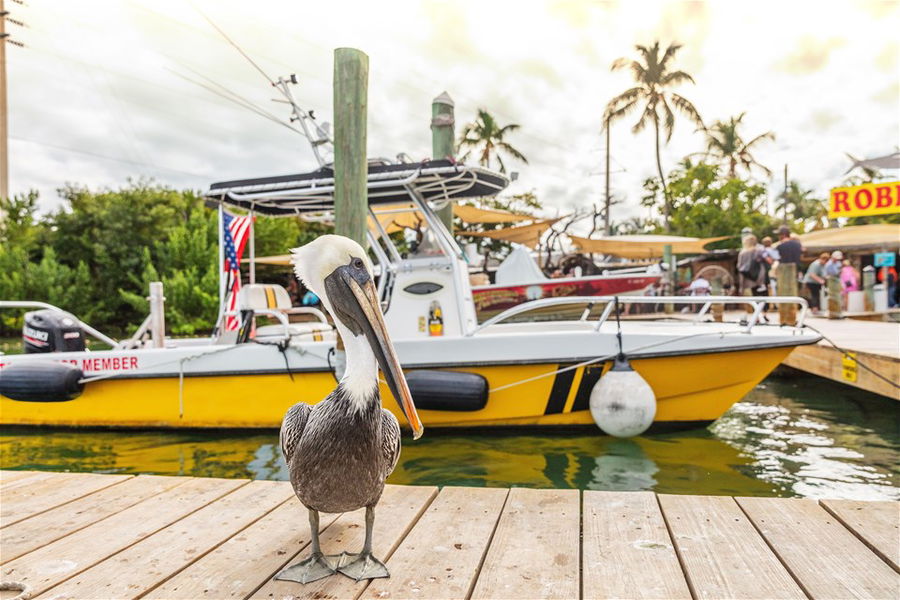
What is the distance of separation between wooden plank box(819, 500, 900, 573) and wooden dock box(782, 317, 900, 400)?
3.59 metres

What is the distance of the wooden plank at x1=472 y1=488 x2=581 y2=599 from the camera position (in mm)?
1881

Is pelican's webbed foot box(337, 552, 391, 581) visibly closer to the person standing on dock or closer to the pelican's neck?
the pelican's neck

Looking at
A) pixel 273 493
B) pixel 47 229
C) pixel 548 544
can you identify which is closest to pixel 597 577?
pixel 548 544

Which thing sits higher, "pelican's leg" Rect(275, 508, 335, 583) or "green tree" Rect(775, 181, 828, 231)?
"green tree" Rect(775, 181, 828, 231)

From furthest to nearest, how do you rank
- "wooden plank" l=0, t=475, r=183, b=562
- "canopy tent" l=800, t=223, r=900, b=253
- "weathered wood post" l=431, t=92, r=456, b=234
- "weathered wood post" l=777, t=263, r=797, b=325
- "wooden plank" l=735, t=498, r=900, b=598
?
"canopy tent" l=800, t=223, r=900, b=253
"weathered wood post" l=777, t=263, r=797, b=325
"weathered wood post" l=431, t=92, r=456, b=234
"wooden plank" l=0, t=475, r=183, b=562
"wooden plank" l=735, t=498, r=900, b=598

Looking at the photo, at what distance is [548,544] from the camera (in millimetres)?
2193

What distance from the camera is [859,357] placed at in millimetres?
6039

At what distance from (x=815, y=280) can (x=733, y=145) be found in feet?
75.2

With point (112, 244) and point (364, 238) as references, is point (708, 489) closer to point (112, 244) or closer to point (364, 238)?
point (364, 238)

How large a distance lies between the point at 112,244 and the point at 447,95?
16.4 metres

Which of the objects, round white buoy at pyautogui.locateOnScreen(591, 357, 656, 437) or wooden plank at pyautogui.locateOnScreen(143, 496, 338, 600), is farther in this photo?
round white buoy at pyautogui.locateOnScreen(591, 357, 656, 437)

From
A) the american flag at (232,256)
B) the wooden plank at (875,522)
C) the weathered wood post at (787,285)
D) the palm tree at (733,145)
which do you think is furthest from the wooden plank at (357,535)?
the palm tree at (733,145)

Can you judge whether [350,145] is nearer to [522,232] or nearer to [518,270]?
[518,270]

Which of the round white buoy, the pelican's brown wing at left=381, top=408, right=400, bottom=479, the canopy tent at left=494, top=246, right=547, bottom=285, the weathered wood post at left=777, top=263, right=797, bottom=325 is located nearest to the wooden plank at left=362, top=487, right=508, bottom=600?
the pelican's brown wing at left=381, top=408, right=400, bottom=479
